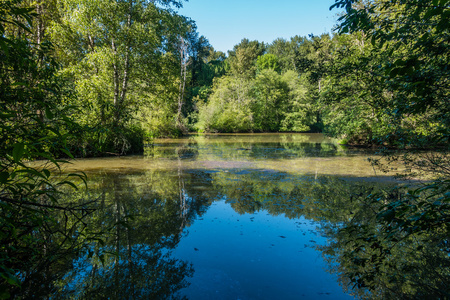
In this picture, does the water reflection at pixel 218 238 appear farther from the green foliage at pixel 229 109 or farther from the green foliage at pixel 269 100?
the green foliage at pixel 269 100

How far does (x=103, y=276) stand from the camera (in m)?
3.50

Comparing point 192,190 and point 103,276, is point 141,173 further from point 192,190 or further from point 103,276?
point 103,276

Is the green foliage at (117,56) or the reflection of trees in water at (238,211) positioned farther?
the green foliage at (117,56)

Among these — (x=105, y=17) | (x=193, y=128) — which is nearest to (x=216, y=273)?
(x=105, y=17)

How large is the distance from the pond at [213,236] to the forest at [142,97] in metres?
0.57

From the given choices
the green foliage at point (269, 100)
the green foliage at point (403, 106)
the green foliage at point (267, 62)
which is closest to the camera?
the green foliage at point (403, 106)

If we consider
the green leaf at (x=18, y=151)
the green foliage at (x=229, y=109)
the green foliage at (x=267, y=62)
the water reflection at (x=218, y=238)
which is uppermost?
the green foliage at (x=267, y=62)

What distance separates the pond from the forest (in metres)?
0.57

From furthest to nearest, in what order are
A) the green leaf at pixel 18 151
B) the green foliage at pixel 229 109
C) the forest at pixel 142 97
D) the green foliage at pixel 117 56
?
the green foliage at pixel 229 109 < the green foliage at pixel 117 56 < the forest at pixel 142 97 < the green leaf at pixel 18 151

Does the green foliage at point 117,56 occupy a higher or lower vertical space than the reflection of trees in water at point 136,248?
higher

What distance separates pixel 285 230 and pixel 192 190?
3.63 m

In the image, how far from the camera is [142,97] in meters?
15.6

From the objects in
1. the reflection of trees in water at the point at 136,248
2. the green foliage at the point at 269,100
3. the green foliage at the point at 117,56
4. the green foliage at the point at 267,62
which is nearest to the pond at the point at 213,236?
the reflection of trees in water at the point at 136,248

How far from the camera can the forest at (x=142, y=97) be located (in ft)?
6.34
